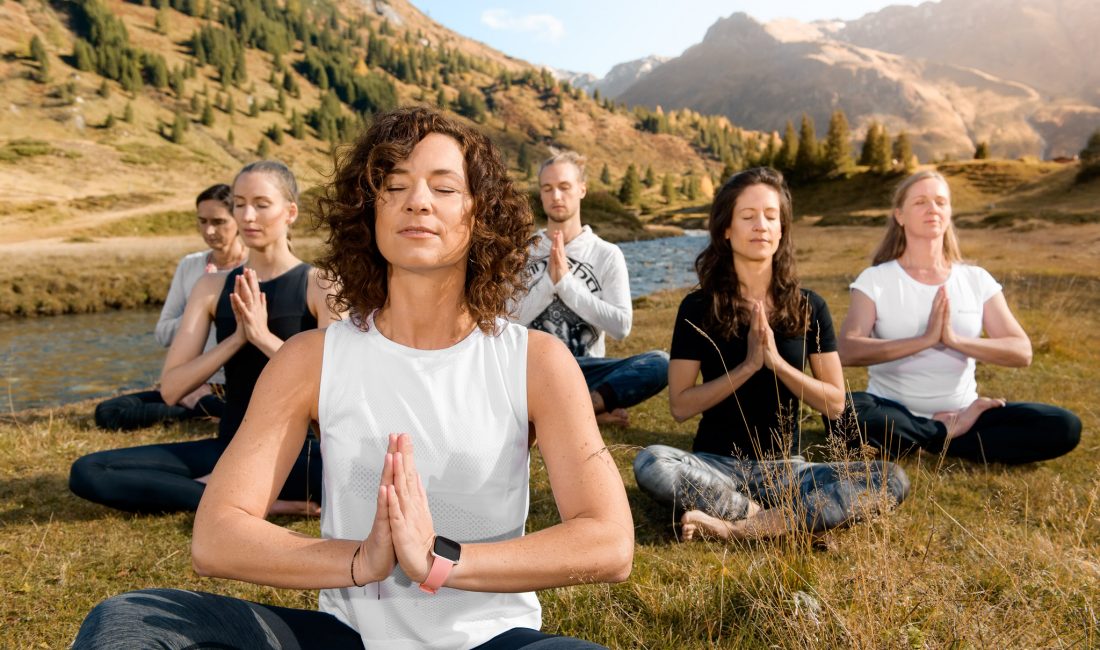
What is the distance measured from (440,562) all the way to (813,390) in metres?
3.10

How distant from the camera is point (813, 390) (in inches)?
168

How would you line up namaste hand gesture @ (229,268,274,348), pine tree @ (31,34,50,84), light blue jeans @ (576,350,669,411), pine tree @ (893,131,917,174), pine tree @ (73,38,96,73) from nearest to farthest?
1. namaste hand gesture @ (229,268,274,348)
2. light blue jeans @ (576,350,669,411)
3. pine tree @ (893,131,917,174)
4. pine tree @ (31,34,50,84)
5. pine tree @ (73,38,96,73)

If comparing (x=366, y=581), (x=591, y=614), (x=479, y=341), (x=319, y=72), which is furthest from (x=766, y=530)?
(x=319, y=72)

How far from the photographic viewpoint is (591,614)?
348 centimetres

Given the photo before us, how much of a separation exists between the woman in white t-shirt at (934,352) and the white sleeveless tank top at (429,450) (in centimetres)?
428

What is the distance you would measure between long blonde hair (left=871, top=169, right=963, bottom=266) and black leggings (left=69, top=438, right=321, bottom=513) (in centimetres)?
500

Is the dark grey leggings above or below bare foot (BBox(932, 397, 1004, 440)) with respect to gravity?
above

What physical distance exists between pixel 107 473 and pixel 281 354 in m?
3.59

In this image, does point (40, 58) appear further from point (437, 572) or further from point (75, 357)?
point (437, 572)

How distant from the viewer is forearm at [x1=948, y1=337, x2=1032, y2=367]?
5457 millimetres

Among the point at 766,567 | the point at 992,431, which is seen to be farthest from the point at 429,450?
the point at 992,431

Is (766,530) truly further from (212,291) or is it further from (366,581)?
(212,291)

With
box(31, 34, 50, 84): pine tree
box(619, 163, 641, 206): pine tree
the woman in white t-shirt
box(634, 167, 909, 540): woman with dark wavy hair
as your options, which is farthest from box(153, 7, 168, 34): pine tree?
box(634, 167, 909, 540): woman with dark wavy hair

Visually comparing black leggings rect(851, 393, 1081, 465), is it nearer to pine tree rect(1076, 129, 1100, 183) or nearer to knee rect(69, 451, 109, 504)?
knee rect(69, 451, 109, 504)
